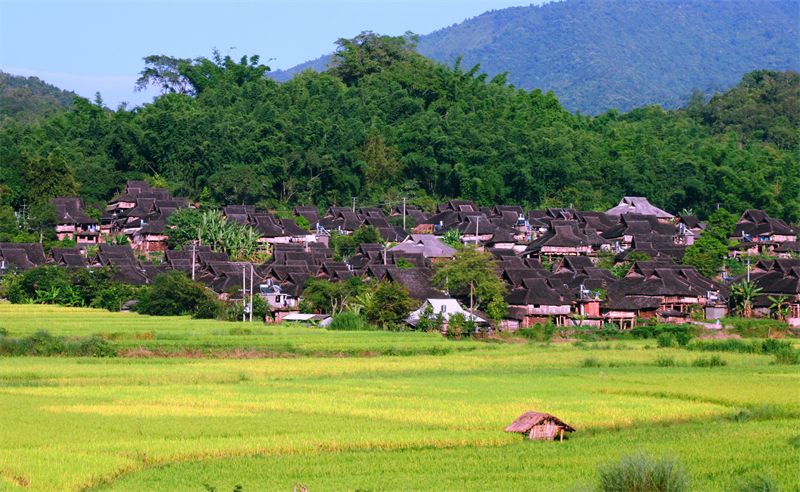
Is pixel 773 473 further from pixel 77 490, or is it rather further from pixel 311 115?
pixel 311 115

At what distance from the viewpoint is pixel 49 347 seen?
1158 inches

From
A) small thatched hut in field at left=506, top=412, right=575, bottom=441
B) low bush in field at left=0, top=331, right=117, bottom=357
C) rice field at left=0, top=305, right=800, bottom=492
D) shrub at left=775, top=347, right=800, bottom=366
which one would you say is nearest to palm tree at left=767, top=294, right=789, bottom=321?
shrub at left=775, top=347, right=800, bottom=366

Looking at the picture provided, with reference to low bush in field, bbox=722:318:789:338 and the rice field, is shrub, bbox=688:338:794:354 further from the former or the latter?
low bush in field, bbox=722:318:789:338

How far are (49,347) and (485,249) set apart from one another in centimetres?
2463

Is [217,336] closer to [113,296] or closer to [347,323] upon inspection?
[347,323]

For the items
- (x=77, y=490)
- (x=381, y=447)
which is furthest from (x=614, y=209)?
(x=77, y=490)

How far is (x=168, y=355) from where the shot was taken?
1180 inches

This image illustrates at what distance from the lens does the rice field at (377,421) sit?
15.3m

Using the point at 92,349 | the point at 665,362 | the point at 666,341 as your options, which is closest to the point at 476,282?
the point at 666,341

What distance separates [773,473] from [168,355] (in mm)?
17517

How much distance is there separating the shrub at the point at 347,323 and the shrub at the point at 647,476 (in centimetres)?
2368

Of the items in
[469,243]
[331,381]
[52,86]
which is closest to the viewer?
[331,381]

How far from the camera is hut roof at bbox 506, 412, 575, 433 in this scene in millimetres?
18312

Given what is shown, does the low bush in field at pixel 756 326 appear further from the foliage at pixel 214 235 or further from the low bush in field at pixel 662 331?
the foliage at pixel 214 235
